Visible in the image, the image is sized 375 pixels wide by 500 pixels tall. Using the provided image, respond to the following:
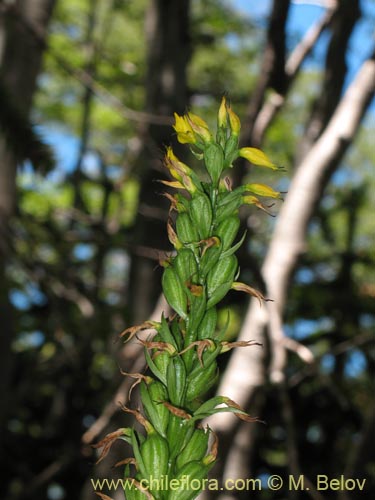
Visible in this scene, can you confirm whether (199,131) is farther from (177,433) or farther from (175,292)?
(177,433)

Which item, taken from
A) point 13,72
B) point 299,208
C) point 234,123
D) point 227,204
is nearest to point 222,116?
point 234,123

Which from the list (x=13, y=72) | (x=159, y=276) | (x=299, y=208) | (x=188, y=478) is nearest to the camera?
(x=188, y=478)

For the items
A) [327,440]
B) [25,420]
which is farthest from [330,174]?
[25,420]

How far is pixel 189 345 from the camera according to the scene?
0.50 meters

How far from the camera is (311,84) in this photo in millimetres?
12258

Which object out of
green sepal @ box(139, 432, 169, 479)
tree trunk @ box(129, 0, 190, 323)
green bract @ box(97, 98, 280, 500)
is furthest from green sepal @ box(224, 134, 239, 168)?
tree trunk @ box(129, 0, 190, 323)

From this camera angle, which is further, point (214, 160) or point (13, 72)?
point (13, 72)

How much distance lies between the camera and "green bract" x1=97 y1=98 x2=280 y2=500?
501mm

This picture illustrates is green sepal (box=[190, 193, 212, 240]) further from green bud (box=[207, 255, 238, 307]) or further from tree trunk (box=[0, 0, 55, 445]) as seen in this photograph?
tree trunk (box=[0, 0, 55, 445])

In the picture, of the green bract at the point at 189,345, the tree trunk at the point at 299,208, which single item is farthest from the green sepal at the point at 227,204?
the tree trunk at the point at 299,208

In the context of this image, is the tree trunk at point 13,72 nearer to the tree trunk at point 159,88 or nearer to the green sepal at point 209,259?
the tree trunk at point 159,88

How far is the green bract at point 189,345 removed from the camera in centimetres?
50

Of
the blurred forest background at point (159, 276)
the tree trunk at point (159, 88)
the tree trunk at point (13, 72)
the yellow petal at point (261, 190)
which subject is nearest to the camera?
the yellow petal at point (261, 190)

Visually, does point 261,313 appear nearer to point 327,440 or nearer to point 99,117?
point 327,440
